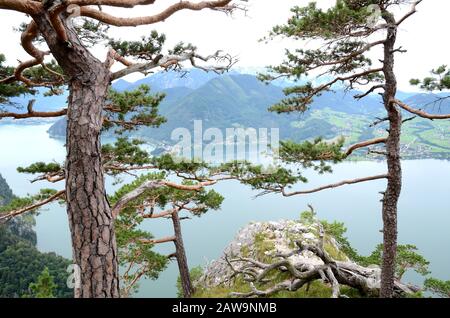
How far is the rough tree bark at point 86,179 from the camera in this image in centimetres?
301

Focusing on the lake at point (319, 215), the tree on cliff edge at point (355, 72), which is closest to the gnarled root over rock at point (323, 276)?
the tree on cliff edge at point (355, 72)

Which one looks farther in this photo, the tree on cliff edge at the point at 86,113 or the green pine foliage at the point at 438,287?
the green pine foliage at the point at 438,287

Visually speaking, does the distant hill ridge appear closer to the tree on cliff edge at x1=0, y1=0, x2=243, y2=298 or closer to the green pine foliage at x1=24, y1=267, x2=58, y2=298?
the tree on cliff edge at x1=0, y1=0, x2=243, y2=298

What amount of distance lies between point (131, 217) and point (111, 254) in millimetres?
5245

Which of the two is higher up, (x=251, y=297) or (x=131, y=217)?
(x=131, y=217)

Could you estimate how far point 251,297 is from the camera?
702 centimetres

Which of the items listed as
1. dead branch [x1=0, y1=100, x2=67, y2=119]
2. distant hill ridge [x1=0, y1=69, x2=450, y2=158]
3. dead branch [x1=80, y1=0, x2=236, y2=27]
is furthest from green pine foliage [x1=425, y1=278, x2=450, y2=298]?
distant hill ridge [x1=0, y1=69, x2=450, y2=158]

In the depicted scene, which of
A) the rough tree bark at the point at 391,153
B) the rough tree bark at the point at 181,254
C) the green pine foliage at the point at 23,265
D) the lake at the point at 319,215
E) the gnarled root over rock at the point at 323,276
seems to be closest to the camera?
the rough tree bark at the point at 391,153

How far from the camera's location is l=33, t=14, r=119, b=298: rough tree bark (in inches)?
118

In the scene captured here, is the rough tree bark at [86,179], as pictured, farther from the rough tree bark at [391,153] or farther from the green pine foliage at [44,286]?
the rough tree bark at [391,153]

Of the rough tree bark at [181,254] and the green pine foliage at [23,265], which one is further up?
the rough tree bark at [181,254]

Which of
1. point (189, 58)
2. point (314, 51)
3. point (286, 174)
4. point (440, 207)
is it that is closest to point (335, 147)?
point (286, 174)

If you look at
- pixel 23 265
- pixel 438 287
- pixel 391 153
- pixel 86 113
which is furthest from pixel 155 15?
pixel 23 265
